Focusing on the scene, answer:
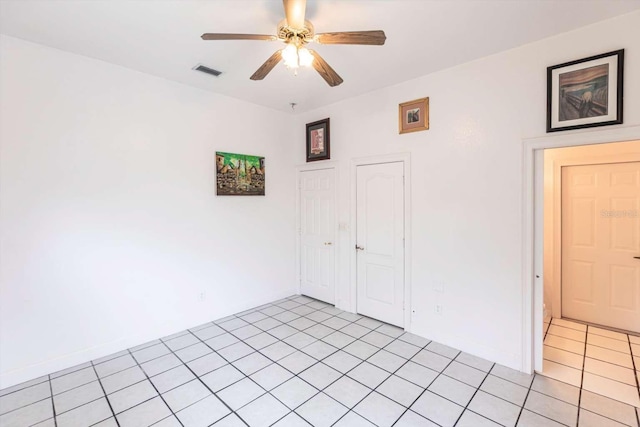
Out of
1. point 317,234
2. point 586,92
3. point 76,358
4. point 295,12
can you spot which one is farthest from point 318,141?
point 76,358

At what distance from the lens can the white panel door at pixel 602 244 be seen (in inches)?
127

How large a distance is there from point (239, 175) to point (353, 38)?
2525 millimetres

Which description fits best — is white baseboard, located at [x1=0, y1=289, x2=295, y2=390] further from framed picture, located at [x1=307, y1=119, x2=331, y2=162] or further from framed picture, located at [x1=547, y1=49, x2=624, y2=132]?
framed picture, located at [x1=547, y1=49, x2=624, y2=132]

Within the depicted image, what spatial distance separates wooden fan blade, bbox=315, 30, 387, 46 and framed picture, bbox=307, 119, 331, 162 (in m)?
2.19

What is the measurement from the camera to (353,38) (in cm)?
192

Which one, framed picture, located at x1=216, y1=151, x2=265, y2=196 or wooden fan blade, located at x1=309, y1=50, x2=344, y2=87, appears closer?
wooden fan blade, located at x1=309, y1=50, x2=344, y2=87

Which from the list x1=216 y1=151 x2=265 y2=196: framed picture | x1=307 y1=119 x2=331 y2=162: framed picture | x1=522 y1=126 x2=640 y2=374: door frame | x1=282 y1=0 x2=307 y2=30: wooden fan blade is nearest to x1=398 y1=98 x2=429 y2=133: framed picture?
x1=522 y1=126 x2=640 y2=374: door frame

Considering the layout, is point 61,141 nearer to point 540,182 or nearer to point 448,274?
point 448,274

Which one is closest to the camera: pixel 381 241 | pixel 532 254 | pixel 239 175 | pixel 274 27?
pixel 274 27

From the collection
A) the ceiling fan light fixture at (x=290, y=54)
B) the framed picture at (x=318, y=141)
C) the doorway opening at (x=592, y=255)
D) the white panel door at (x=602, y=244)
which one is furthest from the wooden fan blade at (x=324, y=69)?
the white panel door at (x=602, y=244)

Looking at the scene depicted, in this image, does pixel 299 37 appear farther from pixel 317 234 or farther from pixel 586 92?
pixel 317 234

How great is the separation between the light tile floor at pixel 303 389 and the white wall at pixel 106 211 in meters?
0.40

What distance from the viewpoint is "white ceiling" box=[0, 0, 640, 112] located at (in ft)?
6.72

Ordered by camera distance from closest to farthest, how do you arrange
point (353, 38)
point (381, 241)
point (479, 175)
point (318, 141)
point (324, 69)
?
point (353, 38) < point (324, 69) < point (479, 175) < point (381, 241) < point (318, 141)
